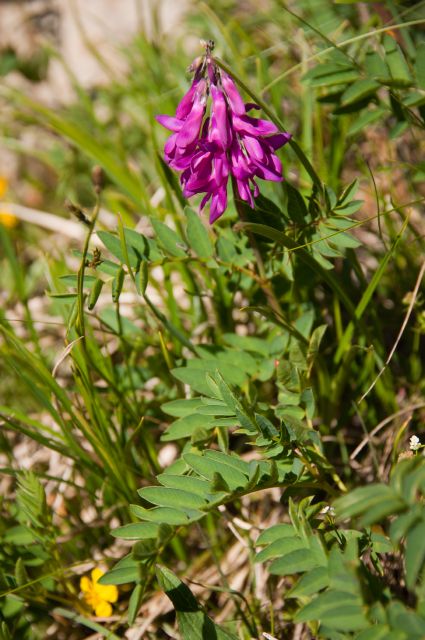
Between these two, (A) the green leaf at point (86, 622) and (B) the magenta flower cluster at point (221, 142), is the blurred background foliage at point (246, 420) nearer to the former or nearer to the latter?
(A) the green leaf at point (86, 622)

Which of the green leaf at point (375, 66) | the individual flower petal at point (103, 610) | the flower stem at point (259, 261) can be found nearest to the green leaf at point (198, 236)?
the flower stem at point (259, 261)

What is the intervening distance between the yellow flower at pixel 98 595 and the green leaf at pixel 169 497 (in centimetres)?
55

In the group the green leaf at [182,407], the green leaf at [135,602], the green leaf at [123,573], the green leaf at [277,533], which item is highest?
the green leaf at [182,407]

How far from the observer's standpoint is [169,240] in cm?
179

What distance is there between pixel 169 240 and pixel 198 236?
8 centimetres

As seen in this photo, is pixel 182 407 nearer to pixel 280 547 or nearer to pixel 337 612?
pixel 280 547

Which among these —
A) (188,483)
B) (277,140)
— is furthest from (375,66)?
(188,483)

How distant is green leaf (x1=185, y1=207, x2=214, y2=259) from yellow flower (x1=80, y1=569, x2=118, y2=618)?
95 centimetres

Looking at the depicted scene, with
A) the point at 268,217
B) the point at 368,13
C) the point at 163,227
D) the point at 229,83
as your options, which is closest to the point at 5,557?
the point at 163,227

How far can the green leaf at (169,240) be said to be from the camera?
5.85 feet

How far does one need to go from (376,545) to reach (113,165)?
1.77 metres

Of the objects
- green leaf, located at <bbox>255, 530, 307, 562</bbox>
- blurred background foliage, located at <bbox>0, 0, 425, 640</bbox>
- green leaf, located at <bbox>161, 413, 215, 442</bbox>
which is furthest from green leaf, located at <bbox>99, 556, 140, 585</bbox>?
green leaf, located at <bbox>161, 413, 215, 442</bbox>

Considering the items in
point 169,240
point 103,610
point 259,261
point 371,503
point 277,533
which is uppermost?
point 169,240

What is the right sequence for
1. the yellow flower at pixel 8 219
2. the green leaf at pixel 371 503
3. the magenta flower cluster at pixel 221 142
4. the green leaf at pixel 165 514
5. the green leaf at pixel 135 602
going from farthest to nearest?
the yellow flower at pixel 8 219
the magenta flower cluster at pixel 221 142
the green leaf at pixel 165 514
the green leaf at pixel 135 602
the green leaf at pixel 371 503
